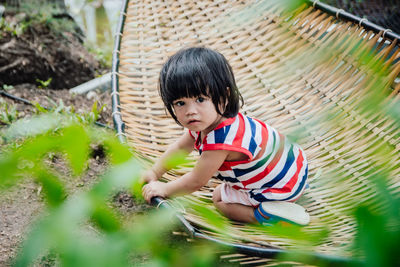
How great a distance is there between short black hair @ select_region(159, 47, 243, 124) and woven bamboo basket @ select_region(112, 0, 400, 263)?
7.6 inches

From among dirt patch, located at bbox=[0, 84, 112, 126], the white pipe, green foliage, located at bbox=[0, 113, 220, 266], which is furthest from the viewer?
the white pipe

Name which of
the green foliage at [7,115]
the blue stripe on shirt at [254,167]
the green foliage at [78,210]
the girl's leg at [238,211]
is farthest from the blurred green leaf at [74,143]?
the green foliage at [7,115]

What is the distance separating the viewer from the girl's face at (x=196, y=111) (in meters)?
1.04

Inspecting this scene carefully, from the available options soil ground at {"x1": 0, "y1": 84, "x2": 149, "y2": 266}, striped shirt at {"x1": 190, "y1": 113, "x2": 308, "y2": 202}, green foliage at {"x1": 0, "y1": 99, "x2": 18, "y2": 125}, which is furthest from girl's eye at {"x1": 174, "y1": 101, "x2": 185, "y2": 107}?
green foliage at {"x1": 0, "y1": 99, "x2": 18, "y2": 125}

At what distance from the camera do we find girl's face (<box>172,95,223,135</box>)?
3.40ft

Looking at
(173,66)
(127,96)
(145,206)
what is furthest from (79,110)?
(173,66)

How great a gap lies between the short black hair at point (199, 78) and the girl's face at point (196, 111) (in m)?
0.01

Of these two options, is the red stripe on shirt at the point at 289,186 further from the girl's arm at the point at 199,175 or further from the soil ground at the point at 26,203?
the soil ground at the point at 26,203

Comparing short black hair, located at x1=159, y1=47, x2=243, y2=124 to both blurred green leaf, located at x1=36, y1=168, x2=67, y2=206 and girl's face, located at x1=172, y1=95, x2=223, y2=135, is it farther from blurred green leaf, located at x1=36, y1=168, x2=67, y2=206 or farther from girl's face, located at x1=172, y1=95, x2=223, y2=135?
blurred green leaf, located at x1=36, y1=168, x2=67, y2=206

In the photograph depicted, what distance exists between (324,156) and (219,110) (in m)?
0.60

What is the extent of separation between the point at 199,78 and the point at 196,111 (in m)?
0.09

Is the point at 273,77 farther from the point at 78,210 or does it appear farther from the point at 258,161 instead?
the point at 78,210

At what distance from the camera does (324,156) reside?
147 centimetres

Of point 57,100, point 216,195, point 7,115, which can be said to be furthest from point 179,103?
point 57,100
